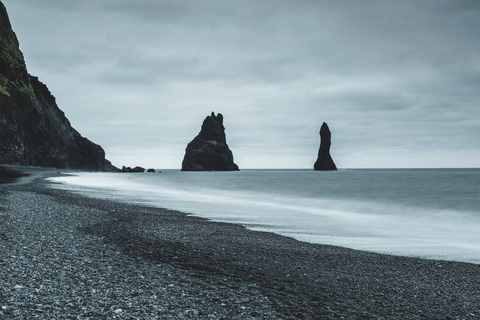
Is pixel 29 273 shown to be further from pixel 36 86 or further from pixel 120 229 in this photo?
pixel 36 86

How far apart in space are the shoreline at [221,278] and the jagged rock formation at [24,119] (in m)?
81.3

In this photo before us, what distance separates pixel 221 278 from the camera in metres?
8.02

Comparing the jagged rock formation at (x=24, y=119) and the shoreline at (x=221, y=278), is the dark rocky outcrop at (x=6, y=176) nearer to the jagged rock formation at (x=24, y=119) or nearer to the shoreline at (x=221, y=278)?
the jagged rock formation at (x=24, y=119)

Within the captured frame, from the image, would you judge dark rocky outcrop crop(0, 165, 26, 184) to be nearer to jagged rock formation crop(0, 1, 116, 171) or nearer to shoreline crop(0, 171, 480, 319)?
jagged rock formation crop(0, 1, 116, 171)

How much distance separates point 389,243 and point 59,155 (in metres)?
122

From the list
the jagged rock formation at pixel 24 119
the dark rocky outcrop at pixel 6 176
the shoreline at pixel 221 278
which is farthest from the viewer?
the jagged rock formation at pixel 24 119

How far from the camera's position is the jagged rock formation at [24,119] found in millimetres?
79938

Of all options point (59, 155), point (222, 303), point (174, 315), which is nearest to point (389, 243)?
point (222, 303)

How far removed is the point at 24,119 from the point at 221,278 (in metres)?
104

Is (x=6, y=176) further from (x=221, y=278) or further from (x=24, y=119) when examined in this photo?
(x=24, y=119)

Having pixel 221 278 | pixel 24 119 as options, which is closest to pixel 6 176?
pixel 221 278

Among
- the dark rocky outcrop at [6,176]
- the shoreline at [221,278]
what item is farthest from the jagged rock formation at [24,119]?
the shoreline at [221,278]

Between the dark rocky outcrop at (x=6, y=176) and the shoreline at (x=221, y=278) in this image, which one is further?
the dark rocky outcrop at (x=6, y=176)

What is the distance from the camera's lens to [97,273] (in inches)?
297
